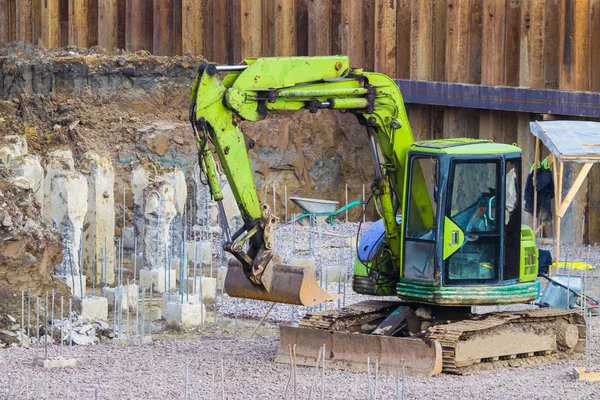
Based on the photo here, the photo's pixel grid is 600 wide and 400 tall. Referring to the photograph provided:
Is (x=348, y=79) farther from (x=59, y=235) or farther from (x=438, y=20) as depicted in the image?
(x=438, y=20)

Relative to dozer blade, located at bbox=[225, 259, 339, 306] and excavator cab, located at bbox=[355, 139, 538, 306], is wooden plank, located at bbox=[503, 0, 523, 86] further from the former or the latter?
dozer blade, located at bbox=[225, 259, 339, 306]

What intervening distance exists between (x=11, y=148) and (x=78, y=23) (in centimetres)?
952

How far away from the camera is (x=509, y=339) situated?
41.2ft

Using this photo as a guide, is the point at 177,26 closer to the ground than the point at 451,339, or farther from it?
farther from it

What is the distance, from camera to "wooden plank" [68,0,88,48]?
93.8 ft

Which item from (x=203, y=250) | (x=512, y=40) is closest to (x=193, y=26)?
(x=512, y=40)

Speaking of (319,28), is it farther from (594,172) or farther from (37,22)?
(37,22)

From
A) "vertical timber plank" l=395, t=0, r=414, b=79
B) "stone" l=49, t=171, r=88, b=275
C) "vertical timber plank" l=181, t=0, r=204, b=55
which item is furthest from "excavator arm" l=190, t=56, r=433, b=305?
"vertical timber plank" l=181, t=0, r=204, b=55

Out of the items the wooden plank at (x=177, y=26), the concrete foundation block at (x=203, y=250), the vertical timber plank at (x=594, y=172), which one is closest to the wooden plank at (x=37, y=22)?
the wooden plank at (x=177, y=26)

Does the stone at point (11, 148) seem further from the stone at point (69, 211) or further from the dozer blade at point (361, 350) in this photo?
the dozer blade at point (361, 350)

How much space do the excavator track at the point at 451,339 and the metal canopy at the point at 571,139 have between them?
4.38 meters

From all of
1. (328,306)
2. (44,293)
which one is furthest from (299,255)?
(44,293)

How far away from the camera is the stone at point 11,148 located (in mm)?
18914

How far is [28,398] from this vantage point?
10602 millimetres
